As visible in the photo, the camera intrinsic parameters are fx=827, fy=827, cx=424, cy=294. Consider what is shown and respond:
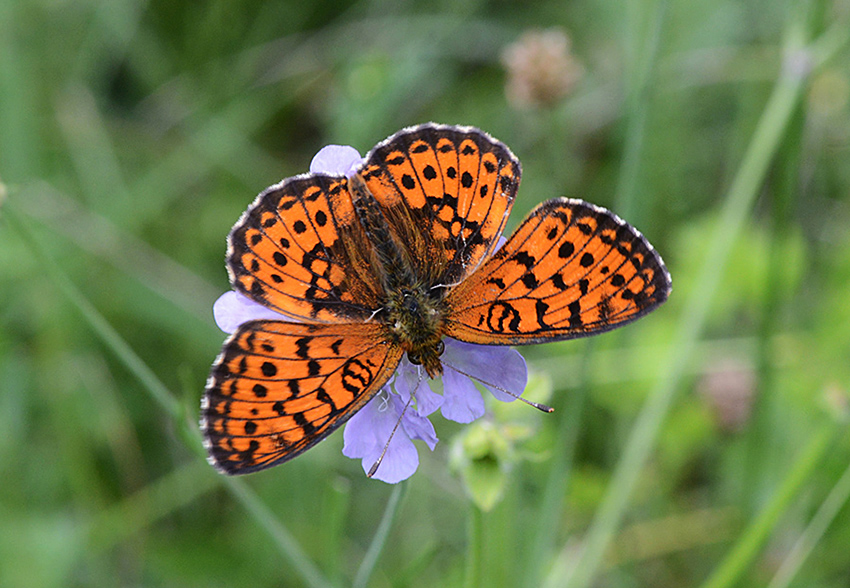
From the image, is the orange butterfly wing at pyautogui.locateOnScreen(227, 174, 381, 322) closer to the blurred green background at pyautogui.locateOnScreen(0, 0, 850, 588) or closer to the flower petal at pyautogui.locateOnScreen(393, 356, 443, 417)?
the flower petal at pyautogui.locateOnScreen(393, 356, 443, 417)

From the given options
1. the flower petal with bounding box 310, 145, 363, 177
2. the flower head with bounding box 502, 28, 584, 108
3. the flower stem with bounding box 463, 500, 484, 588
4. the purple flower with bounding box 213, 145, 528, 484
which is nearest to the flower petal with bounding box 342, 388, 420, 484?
the purple flower with bounding box 213, 145, 528, 484

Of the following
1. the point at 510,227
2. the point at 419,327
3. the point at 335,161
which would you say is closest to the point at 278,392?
the point at 419,327

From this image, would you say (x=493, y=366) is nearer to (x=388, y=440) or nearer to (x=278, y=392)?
(x=388, y=440)

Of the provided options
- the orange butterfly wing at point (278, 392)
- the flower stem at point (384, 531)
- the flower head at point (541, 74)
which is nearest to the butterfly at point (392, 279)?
the orange butterfly wing at point (278, 392)

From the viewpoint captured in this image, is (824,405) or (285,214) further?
(824,405)

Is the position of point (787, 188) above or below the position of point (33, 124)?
below

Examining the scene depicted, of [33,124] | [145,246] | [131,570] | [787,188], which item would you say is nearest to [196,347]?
[145,246]

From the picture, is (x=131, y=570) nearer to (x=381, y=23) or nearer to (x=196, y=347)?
(x=196, y=347)
